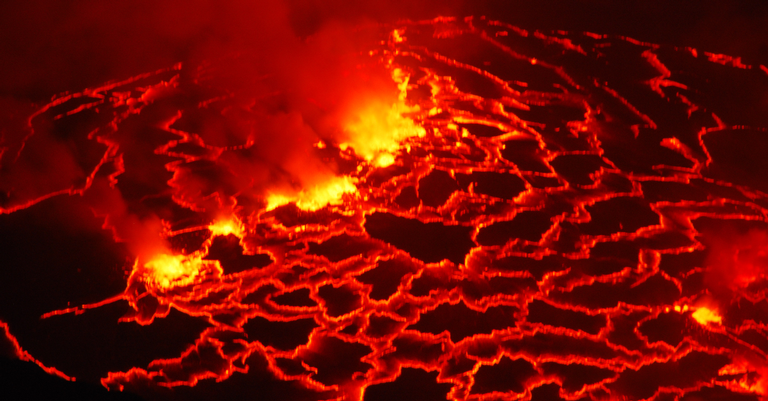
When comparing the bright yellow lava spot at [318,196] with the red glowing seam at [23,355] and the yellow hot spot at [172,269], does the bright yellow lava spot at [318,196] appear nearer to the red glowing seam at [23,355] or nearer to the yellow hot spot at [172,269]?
the yellow hot spot at [172,269]

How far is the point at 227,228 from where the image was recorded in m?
1.63

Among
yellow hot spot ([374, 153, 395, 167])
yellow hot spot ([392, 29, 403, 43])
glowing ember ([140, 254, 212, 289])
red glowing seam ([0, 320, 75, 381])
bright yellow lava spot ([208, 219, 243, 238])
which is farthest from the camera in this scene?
yellow hot spot ([392, 29, 403, 43])

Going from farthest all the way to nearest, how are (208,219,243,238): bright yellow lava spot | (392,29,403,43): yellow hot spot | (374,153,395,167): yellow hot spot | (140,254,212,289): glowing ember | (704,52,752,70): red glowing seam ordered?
1. (392,29,403,43): yellow hot spot
2. (704,52,752,70): red glowing seam
3. (374,153,395,167): yellow hot spot
4. (208,219,243,238): bright yellow lava spot
5. (140,254,212,289): glowing ember

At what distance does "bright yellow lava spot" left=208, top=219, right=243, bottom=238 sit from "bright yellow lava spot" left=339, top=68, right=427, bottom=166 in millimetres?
477

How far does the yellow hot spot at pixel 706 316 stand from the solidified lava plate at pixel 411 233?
1cm

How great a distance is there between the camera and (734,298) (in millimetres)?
1453

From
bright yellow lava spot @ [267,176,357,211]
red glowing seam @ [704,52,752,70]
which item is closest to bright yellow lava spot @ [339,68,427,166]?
bright yellow lava spot @ [267,176,357,211]

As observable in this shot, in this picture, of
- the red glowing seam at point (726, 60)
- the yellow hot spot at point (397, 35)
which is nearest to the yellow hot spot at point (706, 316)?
the red glowing seam at point (726, 60)

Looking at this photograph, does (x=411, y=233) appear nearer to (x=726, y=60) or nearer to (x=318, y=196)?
(x=318, y=196)

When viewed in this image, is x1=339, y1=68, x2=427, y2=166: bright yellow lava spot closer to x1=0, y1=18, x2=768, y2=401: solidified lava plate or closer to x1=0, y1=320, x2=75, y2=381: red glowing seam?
x1=0, y1=18, x2=768, y2=401: solidified lava plate

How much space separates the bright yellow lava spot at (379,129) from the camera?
1.88 m

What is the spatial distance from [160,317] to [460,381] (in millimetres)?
817

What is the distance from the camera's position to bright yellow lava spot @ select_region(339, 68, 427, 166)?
1879mm

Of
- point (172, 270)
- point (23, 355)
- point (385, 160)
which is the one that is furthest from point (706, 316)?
point (23, 355)
